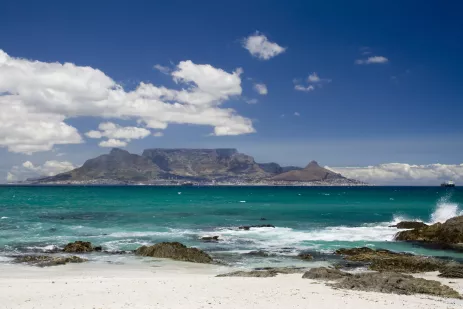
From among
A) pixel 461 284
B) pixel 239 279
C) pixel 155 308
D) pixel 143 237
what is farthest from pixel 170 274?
pixel 143 237

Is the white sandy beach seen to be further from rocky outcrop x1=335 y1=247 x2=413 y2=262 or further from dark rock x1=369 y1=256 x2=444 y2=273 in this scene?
rocky outcrop x1=335 y1=247 x2=413 y2=262

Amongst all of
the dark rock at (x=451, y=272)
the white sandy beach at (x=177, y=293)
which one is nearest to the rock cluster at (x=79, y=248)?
the white sandy beach at (x=177, y=293)

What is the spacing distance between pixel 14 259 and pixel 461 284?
26.5 meters

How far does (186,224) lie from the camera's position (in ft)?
174

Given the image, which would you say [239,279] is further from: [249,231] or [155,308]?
[249,231]

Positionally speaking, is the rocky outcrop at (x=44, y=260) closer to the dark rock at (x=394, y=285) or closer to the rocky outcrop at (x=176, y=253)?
the rocky outcrop at (x=176, y=253)

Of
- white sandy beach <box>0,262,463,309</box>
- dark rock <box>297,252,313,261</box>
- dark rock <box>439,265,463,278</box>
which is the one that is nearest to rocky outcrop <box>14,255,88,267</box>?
white sandy beach <box>0,262,463,309</box>

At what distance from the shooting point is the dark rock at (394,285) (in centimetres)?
1767

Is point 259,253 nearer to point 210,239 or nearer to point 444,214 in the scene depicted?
point 210,239

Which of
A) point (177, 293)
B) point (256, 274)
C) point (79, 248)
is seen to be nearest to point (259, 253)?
point (256, 274)

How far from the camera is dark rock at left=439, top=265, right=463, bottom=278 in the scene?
71.7 ft

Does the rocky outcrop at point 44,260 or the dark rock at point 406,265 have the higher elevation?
the rocky outcrop at point 44,260

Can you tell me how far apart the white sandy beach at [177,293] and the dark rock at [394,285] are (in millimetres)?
639

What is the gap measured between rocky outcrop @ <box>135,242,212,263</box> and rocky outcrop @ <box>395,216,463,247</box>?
2117cm
